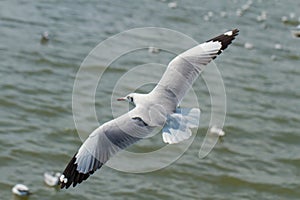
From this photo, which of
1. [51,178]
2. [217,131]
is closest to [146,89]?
[217,131]

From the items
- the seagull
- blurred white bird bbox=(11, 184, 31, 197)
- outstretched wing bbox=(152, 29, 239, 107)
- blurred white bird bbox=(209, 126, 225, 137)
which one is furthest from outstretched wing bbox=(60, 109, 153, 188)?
blurred white bird bbox=(209, 126, 225, 137)

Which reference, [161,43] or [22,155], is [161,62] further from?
[22,155]

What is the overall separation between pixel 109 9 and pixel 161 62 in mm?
2512

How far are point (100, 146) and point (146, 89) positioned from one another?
487 cm

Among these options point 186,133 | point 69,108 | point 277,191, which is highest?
point 186,133

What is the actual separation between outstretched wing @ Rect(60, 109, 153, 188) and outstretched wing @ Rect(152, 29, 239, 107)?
1.06 feet

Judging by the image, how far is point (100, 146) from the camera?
4.75m

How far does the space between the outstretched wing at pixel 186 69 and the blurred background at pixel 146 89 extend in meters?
2.51

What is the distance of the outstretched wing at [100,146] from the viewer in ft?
15.5

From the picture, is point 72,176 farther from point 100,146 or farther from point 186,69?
point 186,69

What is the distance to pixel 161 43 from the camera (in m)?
11.4

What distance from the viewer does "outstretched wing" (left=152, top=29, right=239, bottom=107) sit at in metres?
4.99

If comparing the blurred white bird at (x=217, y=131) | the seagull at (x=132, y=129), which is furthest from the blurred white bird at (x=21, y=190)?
the blurred white bird at (x=217, y=131)

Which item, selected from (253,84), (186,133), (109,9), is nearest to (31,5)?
(109,9)
